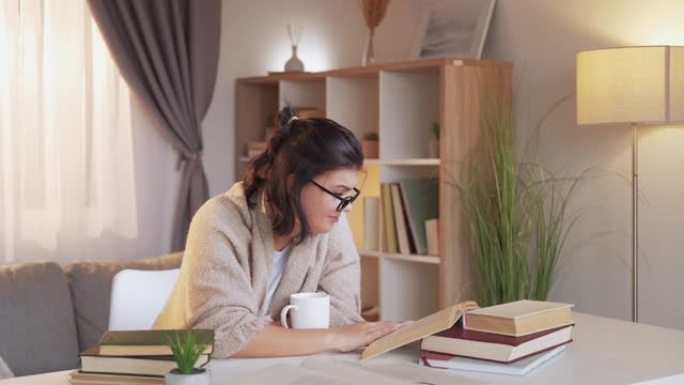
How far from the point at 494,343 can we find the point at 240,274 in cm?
57

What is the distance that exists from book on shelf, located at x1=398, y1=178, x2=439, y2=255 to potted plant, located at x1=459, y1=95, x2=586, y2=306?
0.70 feet

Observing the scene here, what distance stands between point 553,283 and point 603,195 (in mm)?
396

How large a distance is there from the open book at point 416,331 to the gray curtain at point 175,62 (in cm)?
246

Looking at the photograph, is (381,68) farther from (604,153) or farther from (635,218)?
(635,218)

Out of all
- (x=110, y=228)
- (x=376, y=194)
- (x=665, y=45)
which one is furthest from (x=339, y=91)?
(x=665, y=45)

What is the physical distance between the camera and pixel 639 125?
367 cm

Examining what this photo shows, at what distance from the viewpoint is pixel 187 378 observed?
5.10 feet

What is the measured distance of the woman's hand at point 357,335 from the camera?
2.03 meters

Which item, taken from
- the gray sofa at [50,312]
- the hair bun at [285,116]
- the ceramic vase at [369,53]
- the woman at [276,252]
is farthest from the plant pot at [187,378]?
the ceramic vase at [369,53]

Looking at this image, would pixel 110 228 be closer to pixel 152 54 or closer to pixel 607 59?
pixel 152 54

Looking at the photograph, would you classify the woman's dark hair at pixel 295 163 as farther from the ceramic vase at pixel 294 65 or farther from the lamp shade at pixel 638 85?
the ceramic vase at pixel 294 65

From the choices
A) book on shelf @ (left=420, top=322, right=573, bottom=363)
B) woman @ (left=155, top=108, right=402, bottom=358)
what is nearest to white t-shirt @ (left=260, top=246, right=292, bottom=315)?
woman @ (left=155, top=108, right=402, bottom=358)

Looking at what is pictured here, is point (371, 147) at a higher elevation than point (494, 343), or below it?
higher

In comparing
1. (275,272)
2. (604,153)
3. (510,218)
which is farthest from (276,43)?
(275,272)
